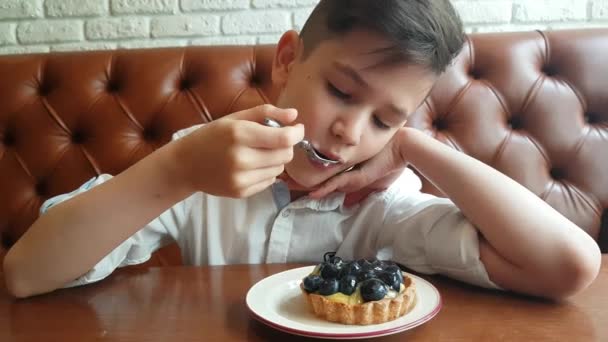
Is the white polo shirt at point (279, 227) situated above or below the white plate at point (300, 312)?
below

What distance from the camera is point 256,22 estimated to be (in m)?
1.55

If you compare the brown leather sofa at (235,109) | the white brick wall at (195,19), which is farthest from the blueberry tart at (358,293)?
the white brick wall at (195,19)

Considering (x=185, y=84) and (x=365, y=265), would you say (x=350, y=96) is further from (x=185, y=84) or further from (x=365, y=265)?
(x=185, y=84)

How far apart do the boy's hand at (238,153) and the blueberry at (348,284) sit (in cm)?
15

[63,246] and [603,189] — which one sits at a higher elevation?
[63,246]

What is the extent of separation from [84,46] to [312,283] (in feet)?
4.13

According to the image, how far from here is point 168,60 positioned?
4.56 ft

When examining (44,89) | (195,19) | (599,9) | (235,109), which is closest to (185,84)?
→ (235,109)

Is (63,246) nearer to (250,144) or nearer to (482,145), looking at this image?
(250,144)

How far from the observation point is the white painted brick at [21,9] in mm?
1568

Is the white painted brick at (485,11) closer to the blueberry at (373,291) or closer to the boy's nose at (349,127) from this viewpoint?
the boy's nose at (349,127)

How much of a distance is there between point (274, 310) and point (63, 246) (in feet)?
0.99

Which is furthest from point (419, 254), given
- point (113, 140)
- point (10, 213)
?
point (10, 213)

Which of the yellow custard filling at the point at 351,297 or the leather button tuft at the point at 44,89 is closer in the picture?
the yellow custard filling at the point at 351,297
